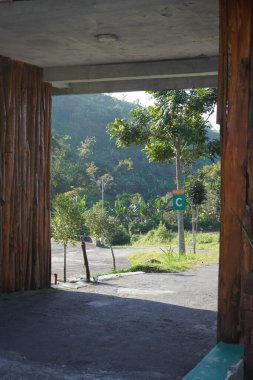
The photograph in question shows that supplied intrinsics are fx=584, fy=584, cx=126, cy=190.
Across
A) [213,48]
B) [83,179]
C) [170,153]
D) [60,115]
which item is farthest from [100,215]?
[60,115]

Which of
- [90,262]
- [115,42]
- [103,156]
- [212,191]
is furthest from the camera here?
[103,156]

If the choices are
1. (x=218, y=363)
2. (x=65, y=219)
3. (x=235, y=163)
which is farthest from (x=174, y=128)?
(x=218, y=363)

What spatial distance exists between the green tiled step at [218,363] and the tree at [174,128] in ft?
42.6

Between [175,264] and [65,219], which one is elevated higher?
[65,219]

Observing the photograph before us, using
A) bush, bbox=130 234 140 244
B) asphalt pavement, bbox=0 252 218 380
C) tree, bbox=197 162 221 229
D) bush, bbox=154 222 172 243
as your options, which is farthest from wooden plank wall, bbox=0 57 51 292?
bush, bbox=130 234 140 244

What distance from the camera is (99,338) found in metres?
6.61

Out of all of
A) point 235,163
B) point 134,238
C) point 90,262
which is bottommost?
point 90,262

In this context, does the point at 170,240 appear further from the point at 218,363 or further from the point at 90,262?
the point at 218,363

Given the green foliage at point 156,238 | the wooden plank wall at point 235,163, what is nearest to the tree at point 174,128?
the wooden plank wall at point 235,163

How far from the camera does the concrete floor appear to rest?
5422 millimetres

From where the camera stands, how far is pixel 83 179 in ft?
171

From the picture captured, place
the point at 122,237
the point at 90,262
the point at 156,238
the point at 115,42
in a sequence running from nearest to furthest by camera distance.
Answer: the point at 115,42 < the point at 90,262 < the point at 156,238 < the point at 122,237

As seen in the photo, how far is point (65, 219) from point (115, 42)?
6.66 metres

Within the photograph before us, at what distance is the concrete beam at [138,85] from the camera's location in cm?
1073
